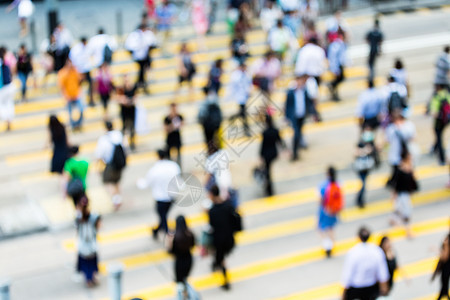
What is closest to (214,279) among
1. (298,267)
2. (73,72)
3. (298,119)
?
(298,267)

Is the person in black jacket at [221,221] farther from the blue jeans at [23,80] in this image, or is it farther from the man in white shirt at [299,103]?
the blue jeans at [23,80]

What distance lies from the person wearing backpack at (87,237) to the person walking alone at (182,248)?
1.11 meters

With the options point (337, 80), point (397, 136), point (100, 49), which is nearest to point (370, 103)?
point (397, 136)

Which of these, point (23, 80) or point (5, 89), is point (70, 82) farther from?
point (23, 80)

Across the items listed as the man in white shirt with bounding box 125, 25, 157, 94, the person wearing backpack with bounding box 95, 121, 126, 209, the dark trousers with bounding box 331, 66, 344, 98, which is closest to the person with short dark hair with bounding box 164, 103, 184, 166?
the person wearing backpack with bounding box 95, 121, 126, 209

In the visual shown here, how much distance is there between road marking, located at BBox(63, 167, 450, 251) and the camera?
13609 millimetres

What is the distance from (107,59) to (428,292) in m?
8.59

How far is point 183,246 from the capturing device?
11000 millimetres

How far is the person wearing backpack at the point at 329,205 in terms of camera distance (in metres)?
12.4

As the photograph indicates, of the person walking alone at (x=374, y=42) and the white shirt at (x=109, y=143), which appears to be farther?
the person walking alone at (x=374, y=42)

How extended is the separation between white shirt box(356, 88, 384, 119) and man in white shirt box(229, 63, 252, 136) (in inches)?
89.6

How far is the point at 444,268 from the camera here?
1103 cm

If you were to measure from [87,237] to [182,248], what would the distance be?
146 cm

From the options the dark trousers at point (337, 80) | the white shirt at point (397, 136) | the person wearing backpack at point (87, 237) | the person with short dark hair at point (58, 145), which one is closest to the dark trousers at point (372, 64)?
the dark trousers at point (337, 80)
